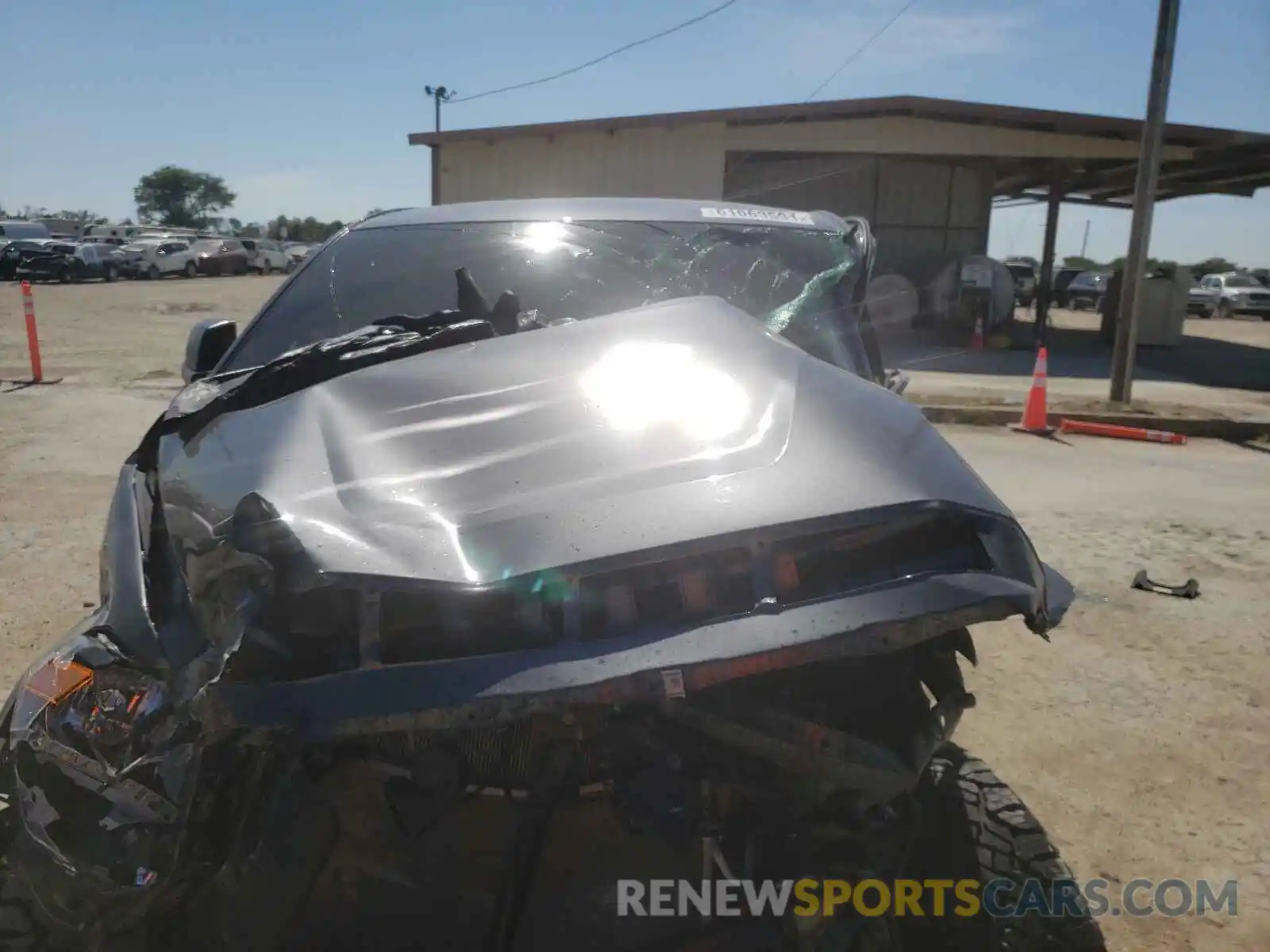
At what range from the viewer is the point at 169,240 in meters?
36.7

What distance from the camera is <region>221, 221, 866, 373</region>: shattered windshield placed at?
3.23 metres

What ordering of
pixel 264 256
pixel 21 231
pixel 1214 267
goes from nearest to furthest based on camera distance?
pixel 21 231 < pixel 264 256 < pixel 1214 267

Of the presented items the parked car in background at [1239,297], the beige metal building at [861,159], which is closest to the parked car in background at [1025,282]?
the parked car in background at [1239,297]

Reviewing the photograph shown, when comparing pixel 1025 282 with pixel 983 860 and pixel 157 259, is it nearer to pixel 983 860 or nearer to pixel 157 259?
pixel 157 259

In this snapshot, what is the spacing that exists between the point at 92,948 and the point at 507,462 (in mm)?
1165

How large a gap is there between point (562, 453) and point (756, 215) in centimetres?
201

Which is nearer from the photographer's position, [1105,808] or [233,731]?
[233,731]

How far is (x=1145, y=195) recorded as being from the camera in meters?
11.2

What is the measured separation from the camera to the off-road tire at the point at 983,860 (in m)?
2.20

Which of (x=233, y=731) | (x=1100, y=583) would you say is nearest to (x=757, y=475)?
(x=233, y=731)

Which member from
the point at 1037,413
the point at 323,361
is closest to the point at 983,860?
the point at 323,361

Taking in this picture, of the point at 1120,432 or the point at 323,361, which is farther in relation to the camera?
the point at 1120,432

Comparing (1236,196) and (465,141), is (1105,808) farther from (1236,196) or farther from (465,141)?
(1236,196)

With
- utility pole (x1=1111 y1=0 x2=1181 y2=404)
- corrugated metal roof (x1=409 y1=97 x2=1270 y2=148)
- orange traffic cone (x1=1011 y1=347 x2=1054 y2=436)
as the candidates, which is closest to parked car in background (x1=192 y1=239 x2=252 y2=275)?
corrugated metal roof (x1=409 y1=97 x2=1270 y2=148)
